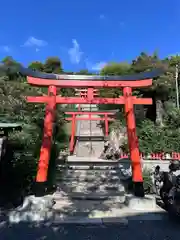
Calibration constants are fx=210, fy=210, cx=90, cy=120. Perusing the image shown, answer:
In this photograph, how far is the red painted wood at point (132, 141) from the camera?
6232 millimetres

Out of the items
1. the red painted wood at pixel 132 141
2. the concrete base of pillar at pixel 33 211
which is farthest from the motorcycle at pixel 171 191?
the concrete base of pillar at pixel 33 211

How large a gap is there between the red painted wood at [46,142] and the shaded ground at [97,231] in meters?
1.45

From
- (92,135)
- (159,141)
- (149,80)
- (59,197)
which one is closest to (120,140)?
A: (159,141)

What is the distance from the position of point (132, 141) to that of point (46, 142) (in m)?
2.61

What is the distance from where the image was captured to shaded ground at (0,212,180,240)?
13.8ft

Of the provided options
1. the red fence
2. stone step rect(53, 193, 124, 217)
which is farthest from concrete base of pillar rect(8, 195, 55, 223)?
the red fence

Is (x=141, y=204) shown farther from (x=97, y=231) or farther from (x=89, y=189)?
(x=89, y=189)

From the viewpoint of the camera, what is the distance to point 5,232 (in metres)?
4.44

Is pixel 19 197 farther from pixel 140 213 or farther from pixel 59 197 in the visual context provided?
pixel 140 213

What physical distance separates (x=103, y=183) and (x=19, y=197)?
9.44 ft

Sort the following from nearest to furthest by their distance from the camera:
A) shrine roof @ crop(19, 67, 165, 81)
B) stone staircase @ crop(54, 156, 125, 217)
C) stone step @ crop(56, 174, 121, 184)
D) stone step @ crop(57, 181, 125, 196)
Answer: stone staircase @ crop(54, 156, 125, 217) → shrine roof @ crop(19, 67, 165, 81) → stone step @ crop(57, 181, 125, 196) → stone step @ crop(56, 174, 121, 184)

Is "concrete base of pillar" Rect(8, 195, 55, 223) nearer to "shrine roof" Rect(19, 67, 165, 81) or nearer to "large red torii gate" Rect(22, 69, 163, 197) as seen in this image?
"large red torii gate" Rect(22, 69, 163, 197)

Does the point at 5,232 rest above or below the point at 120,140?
below

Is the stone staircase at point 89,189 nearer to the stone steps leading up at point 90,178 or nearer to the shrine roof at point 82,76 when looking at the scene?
the stone steps leading up at point 90,178
